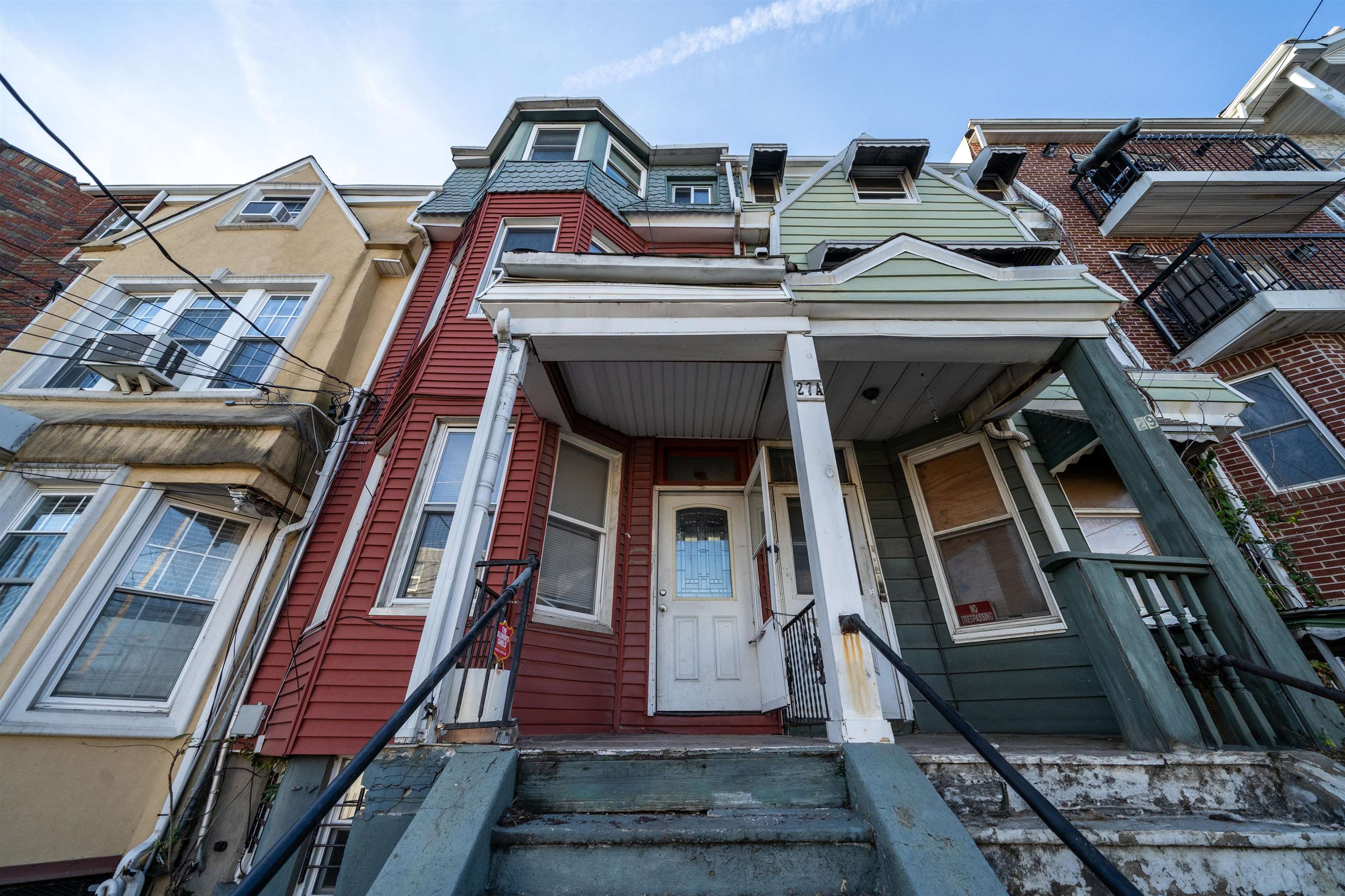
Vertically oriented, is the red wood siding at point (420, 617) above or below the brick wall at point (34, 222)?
below

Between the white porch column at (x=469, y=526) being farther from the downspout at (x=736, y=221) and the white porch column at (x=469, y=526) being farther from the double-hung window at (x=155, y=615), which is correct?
the downspout at (x=736, y=221)

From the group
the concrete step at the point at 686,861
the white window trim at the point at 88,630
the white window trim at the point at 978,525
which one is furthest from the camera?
the white window trim at the point at 978,525

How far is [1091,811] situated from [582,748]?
7.01ft

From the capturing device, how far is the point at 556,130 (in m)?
8.04

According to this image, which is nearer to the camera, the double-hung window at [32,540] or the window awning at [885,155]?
the double-hung window at [32,540]

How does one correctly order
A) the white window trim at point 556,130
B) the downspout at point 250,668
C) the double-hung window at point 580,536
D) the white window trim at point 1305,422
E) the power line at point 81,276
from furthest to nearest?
1. the white window trim at point 556,130
2. the power line at point 81,276
3. the white window trim at point 1305,422
4. the double-hung window at point 580,536
5. the downspout at point 250,668

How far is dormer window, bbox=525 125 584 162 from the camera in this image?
7758 millimetres

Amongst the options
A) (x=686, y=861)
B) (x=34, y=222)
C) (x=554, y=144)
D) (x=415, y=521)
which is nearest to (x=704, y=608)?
(x=415, y=521)

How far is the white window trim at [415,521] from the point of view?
Answer: 419 centimetres

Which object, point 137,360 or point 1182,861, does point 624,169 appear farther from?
point 1182,861

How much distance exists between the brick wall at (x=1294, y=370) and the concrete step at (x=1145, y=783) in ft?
13.9

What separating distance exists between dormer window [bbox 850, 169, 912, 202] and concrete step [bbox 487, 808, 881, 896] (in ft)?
23.0

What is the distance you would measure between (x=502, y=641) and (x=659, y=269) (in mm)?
2711

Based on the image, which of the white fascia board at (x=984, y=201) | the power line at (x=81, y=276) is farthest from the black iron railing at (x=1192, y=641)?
the power line at (x=81, y=276)
